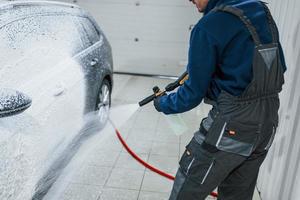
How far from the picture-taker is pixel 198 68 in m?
1.55

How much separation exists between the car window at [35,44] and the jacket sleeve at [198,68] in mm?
1177

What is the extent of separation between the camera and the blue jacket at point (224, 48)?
4.81 feet

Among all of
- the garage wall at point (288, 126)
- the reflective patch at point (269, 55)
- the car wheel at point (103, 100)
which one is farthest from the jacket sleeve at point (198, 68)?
the car wheel at point (103, 100)

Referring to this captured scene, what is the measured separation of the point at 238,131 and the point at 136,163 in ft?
6.34

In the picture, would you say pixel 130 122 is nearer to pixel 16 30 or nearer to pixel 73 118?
pixel 73 118

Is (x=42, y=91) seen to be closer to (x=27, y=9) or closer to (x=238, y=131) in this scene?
(x=27, y=9)

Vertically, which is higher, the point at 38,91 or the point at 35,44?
the point at 35,44

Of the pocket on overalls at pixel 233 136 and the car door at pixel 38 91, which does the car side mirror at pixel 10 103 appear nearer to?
the car door at pixel 38 91

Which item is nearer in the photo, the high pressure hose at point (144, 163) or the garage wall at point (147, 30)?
the high pressure hose at point (144, 163)

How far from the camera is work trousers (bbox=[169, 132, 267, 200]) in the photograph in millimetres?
1676

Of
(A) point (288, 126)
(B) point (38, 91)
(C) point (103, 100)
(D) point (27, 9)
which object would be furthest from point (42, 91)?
(A) point (288, 126)

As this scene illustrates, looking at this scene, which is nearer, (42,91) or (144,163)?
(42,91)

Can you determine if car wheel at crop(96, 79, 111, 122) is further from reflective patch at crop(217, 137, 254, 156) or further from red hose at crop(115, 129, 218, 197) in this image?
reflective patch at crop(217, 137, 254, 156)

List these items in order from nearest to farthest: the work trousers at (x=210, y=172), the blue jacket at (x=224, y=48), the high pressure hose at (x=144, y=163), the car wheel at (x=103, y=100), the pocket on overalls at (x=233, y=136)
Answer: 1. the blue jacket at (x=224, y=48)
2. the pocket on overalls at (x=233, y=136)
3. the work trousers at (x=210, y=172)
4. the high pressure hose at (x=144, y=163)
5. the car wheel at (x=103, y=100)
